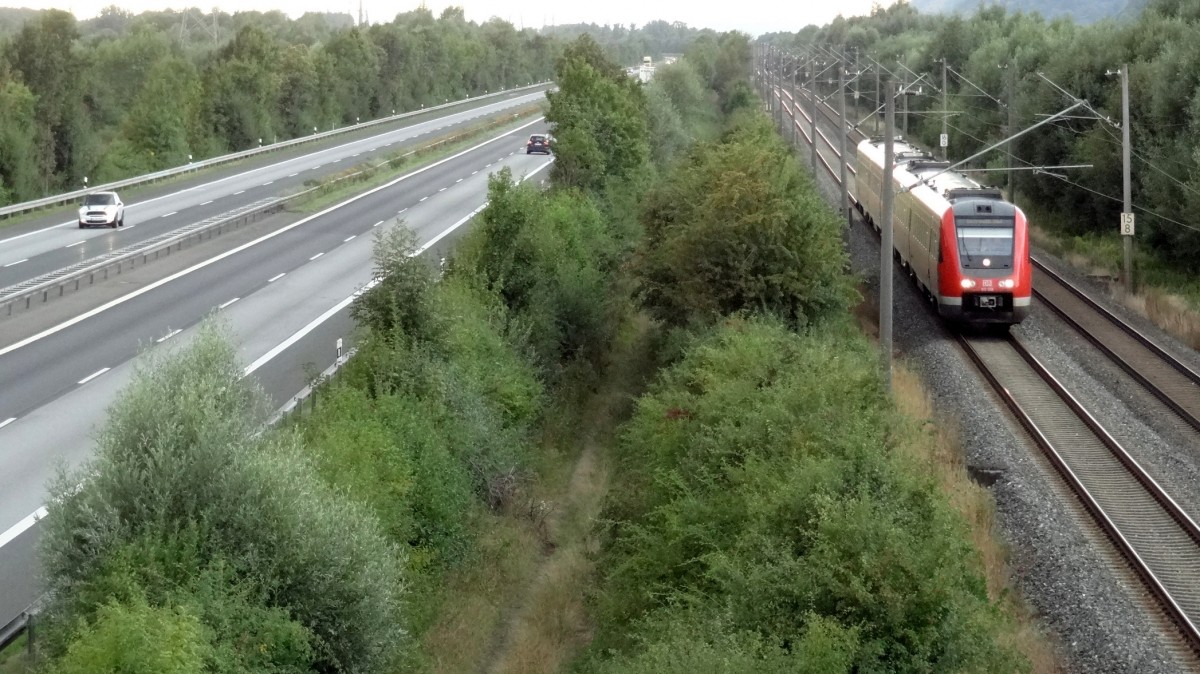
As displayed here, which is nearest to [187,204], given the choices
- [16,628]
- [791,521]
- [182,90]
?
[182,90]

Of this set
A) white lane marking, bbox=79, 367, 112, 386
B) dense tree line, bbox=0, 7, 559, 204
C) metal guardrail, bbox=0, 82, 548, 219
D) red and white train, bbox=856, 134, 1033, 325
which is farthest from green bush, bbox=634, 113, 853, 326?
dense tree line, bbox=0, 7, 559, 204

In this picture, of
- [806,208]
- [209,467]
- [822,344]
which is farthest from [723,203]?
[209,467]

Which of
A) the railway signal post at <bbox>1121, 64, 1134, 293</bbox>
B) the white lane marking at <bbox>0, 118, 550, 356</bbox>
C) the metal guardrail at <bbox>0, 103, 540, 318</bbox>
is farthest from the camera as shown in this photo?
the railway signal post at <bbox>1121, 64, 1134, 293</bbox>

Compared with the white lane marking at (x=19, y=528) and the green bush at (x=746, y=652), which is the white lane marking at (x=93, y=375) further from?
the green bush at (x=746, y=652)

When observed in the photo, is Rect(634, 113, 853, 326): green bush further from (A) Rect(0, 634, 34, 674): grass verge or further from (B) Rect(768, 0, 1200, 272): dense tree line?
(A) Rect(0, 634, 34, 674): grass verge

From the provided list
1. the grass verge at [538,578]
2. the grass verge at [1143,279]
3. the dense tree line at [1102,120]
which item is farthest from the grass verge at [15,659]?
the dense tree line at [1102,120]

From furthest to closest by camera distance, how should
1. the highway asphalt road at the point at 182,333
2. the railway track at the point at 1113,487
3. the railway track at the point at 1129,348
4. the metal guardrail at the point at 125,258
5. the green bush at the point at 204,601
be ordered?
1. the metal guardrail at the point at 125,258
2. the railway track at the point at 1129,348
3. the highway asphalt road at the point at 182,333
4. the railway track at the point at 1113,487
5. the green bush at the point at 204,601

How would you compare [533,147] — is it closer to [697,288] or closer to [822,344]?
[697,288]
